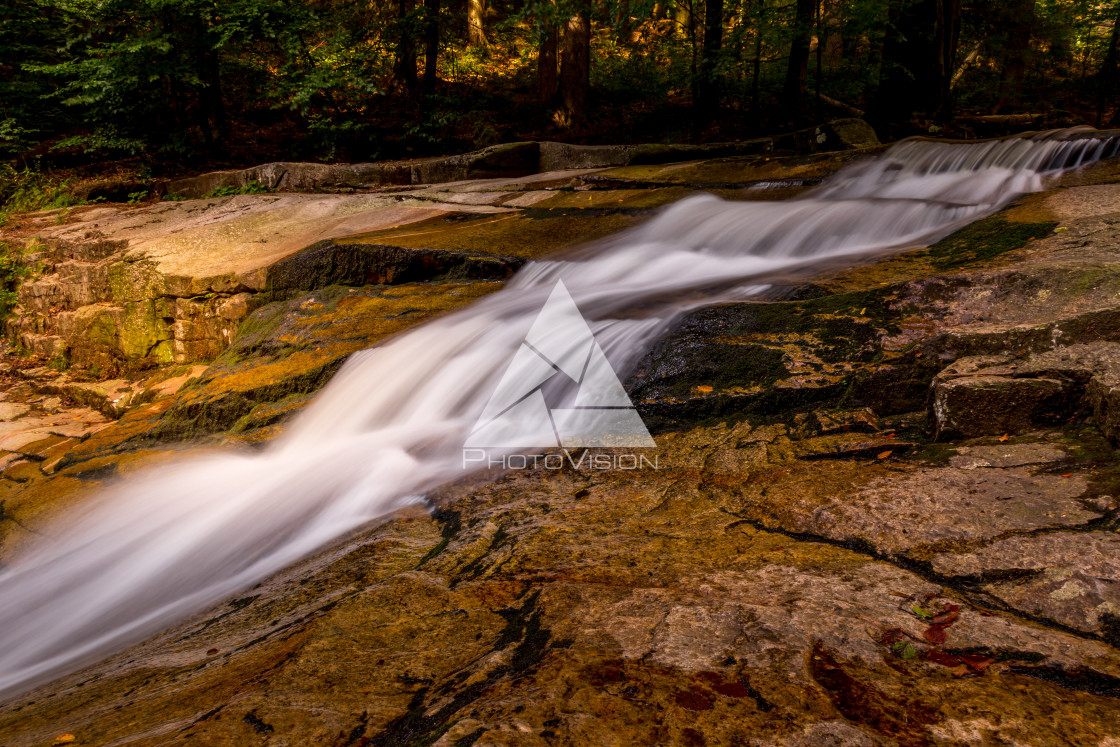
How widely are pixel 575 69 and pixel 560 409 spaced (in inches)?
466

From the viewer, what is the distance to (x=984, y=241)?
434cm

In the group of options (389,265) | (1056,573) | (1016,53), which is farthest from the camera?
(1016,53)

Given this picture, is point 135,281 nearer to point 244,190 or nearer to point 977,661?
point 244,190

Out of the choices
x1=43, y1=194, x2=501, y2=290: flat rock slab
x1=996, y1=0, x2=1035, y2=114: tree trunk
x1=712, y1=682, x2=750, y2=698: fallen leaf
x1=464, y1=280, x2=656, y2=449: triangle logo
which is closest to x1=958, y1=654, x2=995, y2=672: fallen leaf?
x1=712, y1=682, x2=750, y2=698: fallen leaf

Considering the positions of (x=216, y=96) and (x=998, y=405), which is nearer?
(x=998, y=405)

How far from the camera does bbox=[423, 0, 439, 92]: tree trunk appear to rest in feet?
42.4

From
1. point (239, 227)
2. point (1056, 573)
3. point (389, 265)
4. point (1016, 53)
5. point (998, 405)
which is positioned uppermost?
point (1016, 53)

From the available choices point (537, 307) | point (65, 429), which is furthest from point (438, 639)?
point (65, 429)

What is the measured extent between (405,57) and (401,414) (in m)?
12.1

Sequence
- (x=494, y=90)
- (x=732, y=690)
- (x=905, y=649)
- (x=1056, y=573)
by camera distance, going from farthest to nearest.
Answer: (x=494, y=90)
(x=1056, y=573)
(x=905, y=649)
(x=732, y=690)

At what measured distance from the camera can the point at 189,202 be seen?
9953 mm

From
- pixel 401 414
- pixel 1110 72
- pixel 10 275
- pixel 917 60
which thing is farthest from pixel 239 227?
pixel 1110 72

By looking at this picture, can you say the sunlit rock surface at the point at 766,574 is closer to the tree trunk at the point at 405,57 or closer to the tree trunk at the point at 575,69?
the tree trunk at the point at 575,69

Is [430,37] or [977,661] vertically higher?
[430,37]
